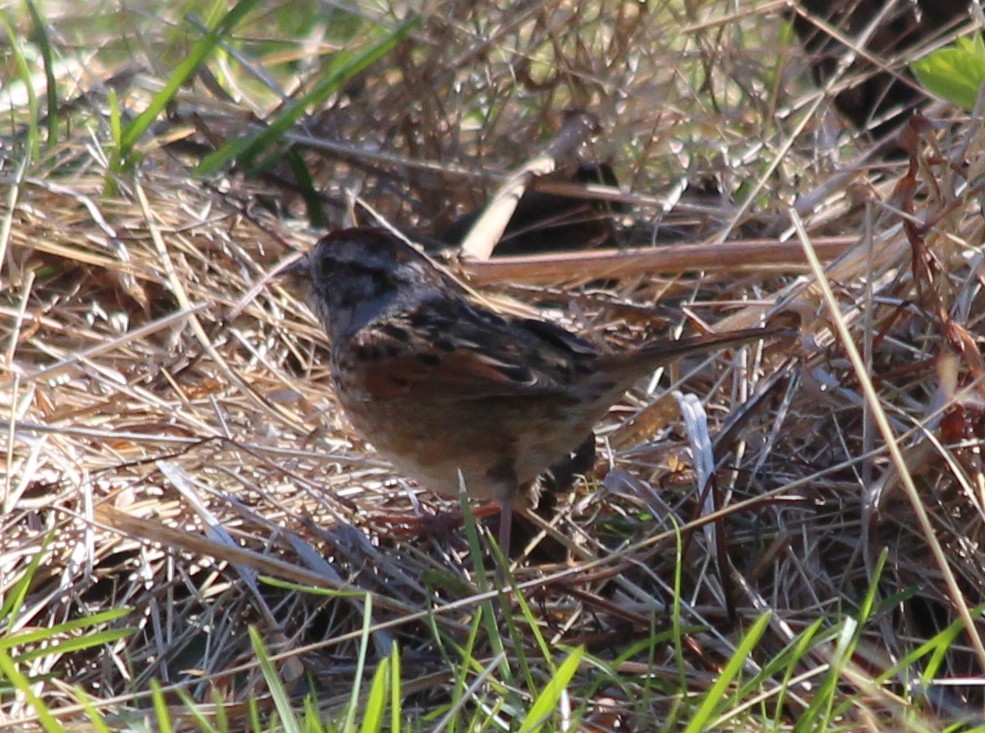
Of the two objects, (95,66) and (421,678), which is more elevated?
(95,66)

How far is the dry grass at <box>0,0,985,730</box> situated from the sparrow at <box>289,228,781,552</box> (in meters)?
0.15

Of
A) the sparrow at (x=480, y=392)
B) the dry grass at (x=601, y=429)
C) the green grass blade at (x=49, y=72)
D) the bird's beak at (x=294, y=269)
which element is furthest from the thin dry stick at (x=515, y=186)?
the green grass blade at (x=49, y=72)

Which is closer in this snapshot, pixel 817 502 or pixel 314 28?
pixel 817 502

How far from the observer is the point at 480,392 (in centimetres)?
315

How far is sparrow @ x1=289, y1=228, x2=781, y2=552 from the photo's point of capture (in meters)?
3.07

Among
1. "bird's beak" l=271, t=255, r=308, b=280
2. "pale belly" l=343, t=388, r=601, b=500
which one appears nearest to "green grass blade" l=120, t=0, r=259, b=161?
"bird's beak" l=271, t=255, r=308, b=280

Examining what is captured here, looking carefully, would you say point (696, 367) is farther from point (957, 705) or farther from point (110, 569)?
point (110, 569)

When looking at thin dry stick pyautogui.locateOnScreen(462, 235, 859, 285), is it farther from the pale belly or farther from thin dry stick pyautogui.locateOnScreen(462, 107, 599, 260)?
the pale belly

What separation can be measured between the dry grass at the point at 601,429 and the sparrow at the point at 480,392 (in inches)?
5.7

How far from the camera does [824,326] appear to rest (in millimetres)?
3162

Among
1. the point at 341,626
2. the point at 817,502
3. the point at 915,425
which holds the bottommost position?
the point at 341,626

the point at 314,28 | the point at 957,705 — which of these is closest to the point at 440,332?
the point at 957,705

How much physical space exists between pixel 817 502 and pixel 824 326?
444mm

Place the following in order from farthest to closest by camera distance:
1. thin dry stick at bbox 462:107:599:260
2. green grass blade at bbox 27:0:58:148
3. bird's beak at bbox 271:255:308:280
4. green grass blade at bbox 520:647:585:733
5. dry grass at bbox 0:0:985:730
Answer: thin dry stick at bbox 462:107:599:260, green grass blade at bbox 27:0:58:148, bird's beak at bbox 271:255:308:280, dry grass at bbox 0:0:985:730, green grass blade at bbox 520:647:585:733
